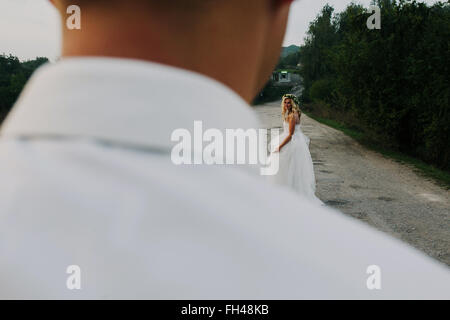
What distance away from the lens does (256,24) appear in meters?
0.47

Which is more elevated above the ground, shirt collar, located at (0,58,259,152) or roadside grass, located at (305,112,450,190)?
shirt collar, located at (0,58,259,152)

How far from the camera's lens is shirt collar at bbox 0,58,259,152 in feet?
1.20

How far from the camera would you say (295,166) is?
8023 millimetres

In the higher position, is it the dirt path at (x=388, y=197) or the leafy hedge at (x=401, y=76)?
the leafy hedge at (x=401, y=76)

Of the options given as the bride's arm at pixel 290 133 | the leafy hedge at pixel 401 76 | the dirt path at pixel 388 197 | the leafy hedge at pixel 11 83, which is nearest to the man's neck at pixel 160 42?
the dirt path at pixel 388 197

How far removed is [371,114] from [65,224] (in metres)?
17.0

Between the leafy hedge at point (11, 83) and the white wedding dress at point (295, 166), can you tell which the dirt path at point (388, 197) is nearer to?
the white wedding dress at point (295, 166)

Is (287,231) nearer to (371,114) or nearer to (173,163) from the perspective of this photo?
(173,163)

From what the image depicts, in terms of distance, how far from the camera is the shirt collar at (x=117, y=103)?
14.4 inches

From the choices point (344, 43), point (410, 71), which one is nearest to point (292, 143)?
point (410, 71)

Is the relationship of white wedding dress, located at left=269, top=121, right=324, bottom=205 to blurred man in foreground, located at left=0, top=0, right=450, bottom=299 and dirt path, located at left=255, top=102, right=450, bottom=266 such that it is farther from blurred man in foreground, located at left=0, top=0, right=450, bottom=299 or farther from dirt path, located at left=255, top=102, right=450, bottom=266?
blurred man in foreground, located at left=0, top=0, right=450, bottom=299

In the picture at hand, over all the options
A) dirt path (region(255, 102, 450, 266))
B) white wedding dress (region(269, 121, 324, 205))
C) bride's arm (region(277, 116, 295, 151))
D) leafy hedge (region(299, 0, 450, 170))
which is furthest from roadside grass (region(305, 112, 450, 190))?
bride's arm (region(277, 116, 295, 151))

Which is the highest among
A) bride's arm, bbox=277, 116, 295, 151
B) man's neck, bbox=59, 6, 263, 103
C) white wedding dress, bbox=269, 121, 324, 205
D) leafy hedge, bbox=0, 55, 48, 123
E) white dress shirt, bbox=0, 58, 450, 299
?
leafy hedge, bbox=0, 55, 48, 123

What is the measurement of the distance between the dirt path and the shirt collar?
592 centimetres
